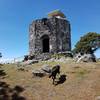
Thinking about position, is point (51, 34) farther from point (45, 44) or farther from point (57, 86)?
point (57, 86)

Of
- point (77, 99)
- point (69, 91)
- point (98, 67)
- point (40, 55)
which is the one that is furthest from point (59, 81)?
point (40, 55)

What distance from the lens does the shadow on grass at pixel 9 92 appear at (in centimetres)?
2402

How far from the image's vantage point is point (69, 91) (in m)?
25.0

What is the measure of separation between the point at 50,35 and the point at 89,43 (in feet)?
62.3

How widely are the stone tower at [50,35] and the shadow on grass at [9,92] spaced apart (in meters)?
21.7

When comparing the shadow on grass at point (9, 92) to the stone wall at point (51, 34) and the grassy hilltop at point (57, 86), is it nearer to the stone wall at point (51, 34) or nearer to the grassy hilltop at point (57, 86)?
the grassy hilltop at point (57, 86)

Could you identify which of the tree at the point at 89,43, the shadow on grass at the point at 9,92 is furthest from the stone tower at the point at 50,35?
the shadow on grass at the point at 9,92

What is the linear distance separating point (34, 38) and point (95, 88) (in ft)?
86.0

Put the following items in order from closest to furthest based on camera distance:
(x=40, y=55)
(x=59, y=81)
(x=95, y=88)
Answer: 1. (x=95, y=88)
2. (x=59, y=81)
3. (x=40, y=55)

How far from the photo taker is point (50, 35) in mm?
48594

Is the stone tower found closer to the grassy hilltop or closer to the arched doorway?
the arched doorway

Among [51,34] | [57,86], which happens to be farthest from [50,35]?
[57,86]

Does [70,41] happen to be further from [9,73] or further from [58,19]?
[9,73]

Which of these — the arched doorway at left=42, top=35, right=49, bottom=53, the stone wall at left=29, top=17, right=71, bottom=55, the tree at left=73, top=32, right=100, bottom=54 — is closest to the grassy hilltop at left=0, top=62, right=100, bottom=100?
the stone wall at left=29, top=17, right=71, bottom=55
